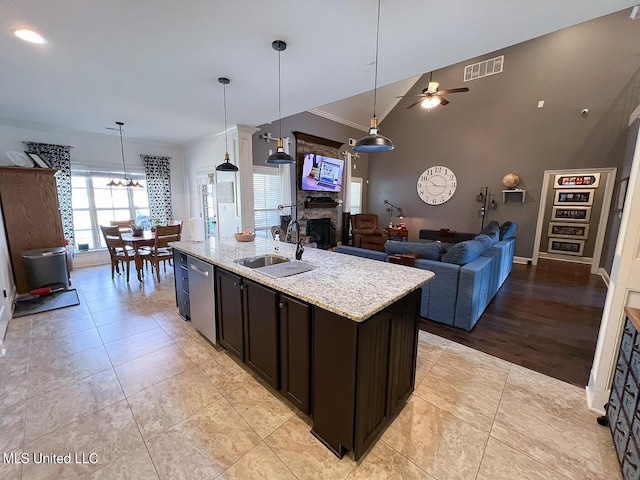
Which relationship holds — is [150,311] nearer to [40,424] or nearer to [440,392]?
[40,424]

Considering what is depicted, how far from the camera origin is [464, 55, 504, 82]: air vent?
5.87 meters

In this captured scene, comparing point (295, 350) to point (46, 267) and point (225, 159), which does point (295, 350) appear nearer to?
point (225, 159)

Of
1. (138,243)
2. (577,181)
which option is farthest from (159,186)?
(577,181)

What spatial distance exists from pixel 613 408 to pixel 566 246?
6.11 m

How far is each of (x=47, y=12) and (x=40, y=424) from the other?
273 cm

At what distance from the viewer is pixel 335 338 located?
1.33 metres

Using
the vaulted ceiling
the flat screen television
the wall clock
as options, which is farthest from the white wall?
the wall clock

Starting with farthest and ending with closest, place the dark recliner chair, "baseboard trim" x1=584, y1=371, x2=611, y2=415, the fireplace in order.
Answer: the fireplace → the dark recliner chair → "baseboard trim" x1=584, y1=371, x2=611, y2=415

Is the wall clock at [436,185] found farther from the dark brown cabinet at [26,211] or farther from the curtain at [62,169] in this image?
the curtain at [62,169]

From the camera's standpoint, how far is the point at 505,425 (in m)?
1.64

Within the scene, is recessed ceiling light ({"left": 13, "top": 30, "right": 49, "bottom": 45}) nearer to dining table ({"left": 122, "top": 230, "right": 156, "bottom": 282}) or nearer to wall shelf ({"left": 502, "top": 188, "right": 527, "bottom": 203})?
dining table ({"left": 122, "top": 230, "right": 156, "bottom": 282})

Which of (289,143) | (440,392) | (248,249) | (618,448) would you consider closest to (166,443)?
(248,249)

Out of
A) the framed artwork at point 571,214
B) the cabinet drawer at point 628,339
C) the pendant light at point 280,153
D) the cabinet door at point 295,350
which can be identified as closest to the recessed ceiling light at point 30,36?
the pendant light at point 280,153

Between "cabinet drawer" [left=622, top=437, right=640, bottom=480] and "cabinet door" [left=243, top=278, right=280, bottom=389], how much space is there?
1830 mm
